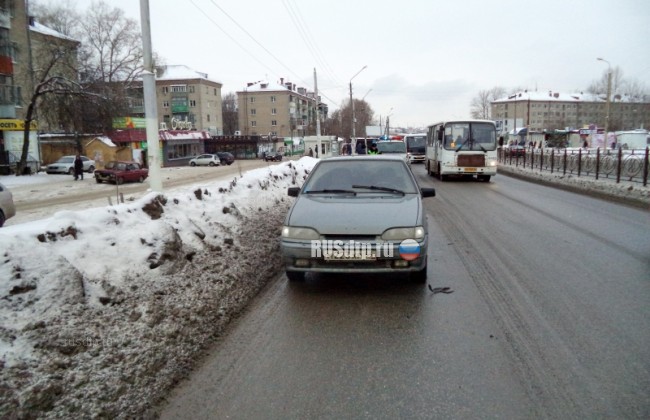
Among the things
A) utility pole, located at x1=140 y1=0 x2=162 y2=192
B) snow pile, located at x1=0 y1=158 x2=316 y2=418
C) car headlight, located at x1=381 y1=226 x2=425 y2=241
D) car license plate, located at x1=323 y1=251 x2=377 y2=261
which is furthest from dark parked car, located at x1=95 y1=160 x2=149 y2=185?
car headlight, located at x1=381 y1=226 x2=425 y2=241

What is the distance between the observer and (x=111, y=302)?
4.32m

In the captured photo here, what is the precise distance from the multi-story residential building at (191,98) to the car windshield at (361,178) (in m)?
80.6

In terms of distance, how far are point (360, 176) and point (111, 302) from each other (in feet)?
11.8

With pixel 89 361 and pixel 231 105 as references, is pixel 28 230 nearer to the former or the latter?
pixel 89 361

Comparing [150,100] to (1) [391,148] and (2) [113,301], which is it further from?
(1) [391,148]

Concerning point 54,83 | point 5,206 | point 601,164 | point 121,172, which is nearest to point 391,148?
point 601,164

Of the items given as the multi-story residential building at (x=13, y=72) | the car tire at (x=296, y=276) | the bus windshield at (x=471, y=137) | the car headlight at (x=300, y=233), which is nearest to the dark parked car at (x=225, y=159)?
the multi-story residential building at (x=13, y=72)

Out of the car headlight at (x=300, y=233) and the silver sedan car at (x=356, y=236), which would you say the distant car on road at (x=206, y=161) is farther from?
the car headlight at (x=300, y=233)

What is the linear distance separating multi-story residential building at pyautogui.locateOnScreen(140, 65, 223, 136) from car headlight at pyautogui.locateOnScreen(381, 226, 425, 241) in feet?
271

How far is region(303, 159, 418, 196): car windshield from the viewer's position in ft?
20.7

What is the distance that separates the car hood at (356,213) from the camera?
5.10 metres

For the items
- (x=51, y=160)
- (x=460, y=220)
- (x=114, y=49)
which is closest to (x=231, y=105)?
(x=114, y=49)

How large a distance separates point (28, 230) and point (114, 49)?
58130mm

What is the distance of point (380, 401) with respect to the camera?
123 inches
